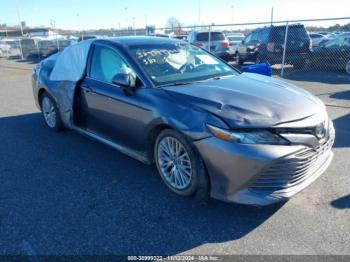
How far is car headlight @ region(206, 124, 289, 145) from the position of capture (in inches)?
110

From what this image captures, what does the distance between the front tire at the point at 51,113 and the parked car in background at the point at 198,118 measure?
1.86ft

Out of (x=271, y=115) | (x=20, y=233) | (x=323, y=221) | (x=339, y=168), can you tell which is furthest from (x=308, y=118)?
(x=20, y=233)

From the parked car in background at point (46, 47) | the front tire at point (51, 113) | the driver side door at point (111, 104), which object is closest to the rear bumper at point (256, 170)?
the driver side door at point (111, 104)

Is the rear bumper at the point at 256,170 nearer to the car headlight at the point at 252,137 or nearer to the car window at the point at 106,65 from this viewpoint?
the car headlight at the point at 252,137

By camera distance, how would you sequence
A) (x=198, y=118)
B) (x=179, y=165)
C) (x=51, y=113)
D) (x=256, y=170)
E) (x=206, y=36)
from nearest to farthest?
(x=256, y=170), (x=198, y=118), (x=179, y=165), (x=51, y=113), (x=206, y=36)

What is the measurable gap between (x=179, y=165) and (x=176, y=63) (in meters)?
1.45

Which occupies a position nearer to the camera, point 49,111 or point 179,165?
point 179,165

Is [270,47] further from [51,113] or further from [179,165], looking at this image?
[179,165]

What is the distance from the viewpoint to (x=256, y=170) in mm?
2715

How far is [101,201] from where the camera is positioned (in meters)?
3.43

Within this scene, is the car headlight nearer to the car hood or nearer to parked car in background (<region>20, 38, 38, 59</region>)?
the car hood

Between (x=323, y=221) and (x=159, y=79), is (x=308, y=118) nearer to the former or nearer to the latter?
(x=323, y=221)

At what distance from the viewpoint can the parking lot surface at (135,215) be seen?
2721 mm

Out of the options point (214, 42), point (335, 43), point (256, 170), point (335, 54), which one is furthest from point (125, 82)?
point (214, 42)
